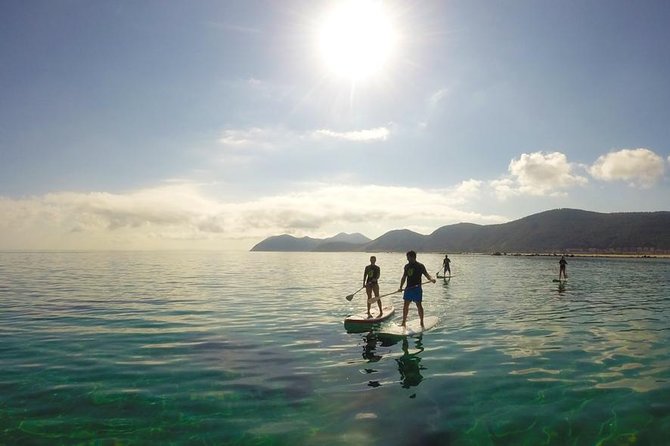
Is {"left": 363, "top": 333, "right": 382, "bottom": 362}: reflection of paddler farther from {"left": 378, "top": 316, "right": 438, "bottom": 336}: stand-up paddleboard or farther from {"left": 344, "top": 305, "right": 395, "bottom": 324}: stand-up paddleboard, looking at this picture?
{"left": 344, "top": 305, "right": 395, "bottom": 324}: stand-up paddleboard

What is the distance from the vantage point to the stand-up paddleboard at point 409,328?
1532 centimetres

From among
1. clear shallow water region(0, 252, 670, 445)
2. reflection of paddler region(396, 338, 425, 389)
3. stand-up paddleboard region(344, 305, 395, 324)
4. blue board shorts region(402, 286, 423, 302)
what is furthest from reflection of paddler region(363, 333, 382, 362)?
blue board shorts region(402, 286, 423, 302)

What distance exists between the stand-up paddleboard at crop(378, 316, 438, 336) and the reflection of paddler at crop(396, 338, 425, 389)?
1.81m

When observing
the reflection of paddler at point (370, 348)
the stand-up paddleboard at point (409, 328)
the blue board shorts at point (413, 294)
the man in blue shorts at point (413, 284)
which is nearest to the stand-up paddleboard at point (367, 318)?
the stand-up paddleboard at point (409, 328)

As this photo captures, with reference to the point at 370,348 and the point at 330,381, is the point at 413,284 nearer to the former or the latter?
the point at 370,348

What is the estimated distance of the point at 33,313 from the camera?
2123 centimetres

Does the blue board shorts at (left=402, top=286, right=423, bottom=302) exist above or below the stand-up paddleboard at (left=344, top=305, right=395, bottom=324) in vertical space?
above

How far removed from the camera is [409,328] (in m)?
15.9

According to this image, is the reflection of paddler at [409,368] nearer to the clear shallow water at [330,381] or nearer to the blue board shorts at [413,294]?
the clear shallow water at [330,381]

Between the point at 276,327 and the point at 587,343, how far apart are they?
11.9 metres

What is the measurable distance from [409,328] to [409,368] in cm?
487

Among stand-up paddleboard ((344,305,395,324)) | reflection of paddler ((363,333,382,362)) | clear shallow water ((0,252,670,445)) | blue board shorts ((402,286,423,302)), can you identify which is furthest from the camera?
stand-up paddleboard ((344,305,395,324))

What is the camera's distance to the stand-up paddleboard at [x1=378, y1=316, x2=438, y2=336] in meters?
15.3

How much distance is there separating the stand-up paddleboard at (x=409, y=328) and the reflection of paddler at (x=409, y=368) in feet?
5.94
